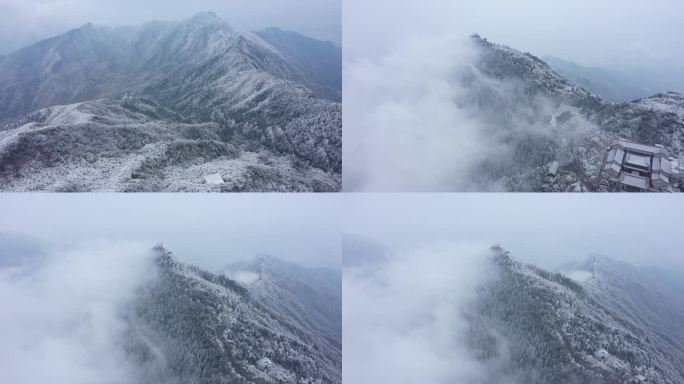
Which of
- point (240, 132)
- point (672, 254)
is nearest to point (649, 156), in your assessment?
point (672, 254)

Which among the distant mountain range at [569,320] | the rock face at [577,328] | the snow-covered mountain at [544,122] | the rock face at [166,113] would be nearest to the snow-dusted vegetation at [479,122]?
the snow-covered mountain at [544,122]

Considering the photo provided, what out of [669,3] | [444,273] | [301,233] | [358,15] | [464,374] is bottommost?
[464,374]

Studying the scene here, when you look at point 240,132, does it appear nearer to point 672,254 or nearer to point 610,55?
point 610,55

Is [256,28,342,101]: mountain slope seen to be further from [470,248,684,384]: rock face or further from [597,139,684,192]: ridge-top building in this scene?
[597,139,684,192]: ridge-top building

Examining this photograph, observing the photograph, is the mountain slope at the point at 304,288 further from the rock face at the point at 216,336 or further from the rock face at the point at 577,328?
the rock face at the point at 577,328

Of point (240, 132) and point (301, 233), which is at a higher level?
point (240, 132)

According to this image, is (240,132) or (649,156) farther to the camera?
(240,132)

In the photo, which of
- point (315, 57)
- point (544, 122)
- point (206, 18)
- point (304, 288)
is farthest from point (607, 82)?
point (206, 18)
